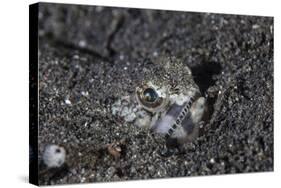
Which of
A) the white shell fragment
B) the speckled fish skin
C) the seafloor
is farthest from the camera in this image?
the speckled fish skin

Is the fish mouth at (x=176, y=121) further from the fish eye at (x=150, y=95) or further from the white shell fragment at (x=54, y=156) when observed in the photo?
the white shell fragment at (x=54, y=156)

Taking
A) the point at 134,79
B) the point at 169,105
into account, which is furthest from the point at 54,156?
the point at 169,105

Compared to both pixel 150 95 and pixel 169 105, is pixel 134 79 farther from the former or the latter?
pixel 169 105

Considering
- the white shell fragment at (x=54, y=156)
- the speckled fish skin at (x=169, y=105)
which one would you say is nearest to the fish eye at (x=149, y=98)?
the speckled fish skin at (x=169, y=105)

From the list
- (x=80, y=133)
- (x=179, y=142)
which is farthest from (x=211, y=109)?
(x=80, y=133)

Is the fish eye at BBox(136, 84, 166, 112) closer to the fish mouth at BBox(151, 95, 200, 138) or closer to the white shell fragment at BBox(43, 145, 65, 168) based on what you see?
the fish mouth at BBox(151, 95, 200, 138)

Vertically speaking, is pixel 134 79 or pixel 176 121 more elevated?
pixel 134 79

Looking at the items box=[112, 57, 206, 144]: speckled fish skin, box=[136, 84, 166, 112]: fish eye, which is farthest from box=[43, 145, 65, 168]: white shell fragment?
box=[136, 84, 166, 112]: fish eye

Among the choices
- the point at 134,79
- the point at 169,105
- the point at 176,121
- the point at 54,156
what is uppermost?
the point at 134,79
